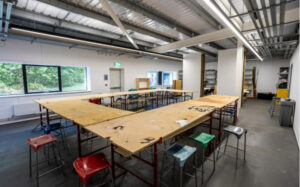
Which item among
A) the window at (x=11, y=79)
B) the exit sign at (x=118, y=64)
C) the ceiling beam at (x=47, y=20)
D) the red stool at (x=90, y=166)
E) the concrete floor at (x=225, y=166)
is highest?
the ceiling beam at (x=47, y=20)

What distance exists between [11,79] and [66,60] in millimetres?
1913

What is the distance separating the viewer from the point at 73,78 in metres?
6.36

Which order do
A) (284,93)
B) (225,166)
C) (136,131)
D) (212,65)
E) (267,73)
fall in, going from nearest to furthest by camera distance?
(136,131), (225,166), (284,93), (267,73), (212,65)

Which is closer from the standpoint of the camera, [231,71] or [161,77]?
[231,71]

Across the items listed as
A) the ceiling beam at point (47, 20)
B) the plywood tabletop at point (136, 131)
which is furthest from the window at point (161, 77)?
the plywood tabletop at point (136, 131)

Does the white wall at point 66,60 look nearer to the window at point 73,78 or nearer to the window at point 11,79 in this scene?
the window at point 11,79

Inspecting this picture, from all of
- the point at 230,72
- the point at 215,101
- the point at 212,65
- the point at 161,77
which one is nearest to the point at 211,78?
the point at 212,65

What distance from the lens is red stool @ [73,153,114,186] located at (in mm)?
1335

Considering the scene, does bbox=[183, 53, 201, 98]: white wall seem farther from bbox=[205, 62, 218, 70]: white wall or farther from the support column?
bbox=[205, 62, 218, 70]: white wall

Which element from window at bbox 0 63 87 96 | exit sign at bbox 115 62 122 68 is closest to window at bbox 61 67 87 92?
window at bbox 0 63 87 96

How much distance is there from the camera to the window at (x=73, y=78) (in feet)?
19.9

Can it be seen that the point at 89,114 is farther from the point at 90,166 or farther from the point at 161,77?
the point at 161,77

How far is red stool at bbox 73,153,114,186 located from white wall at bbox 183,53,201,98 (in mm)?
6216

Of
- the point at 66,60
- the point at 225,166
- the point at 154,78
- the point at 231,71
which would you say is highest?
the point at 66,60
